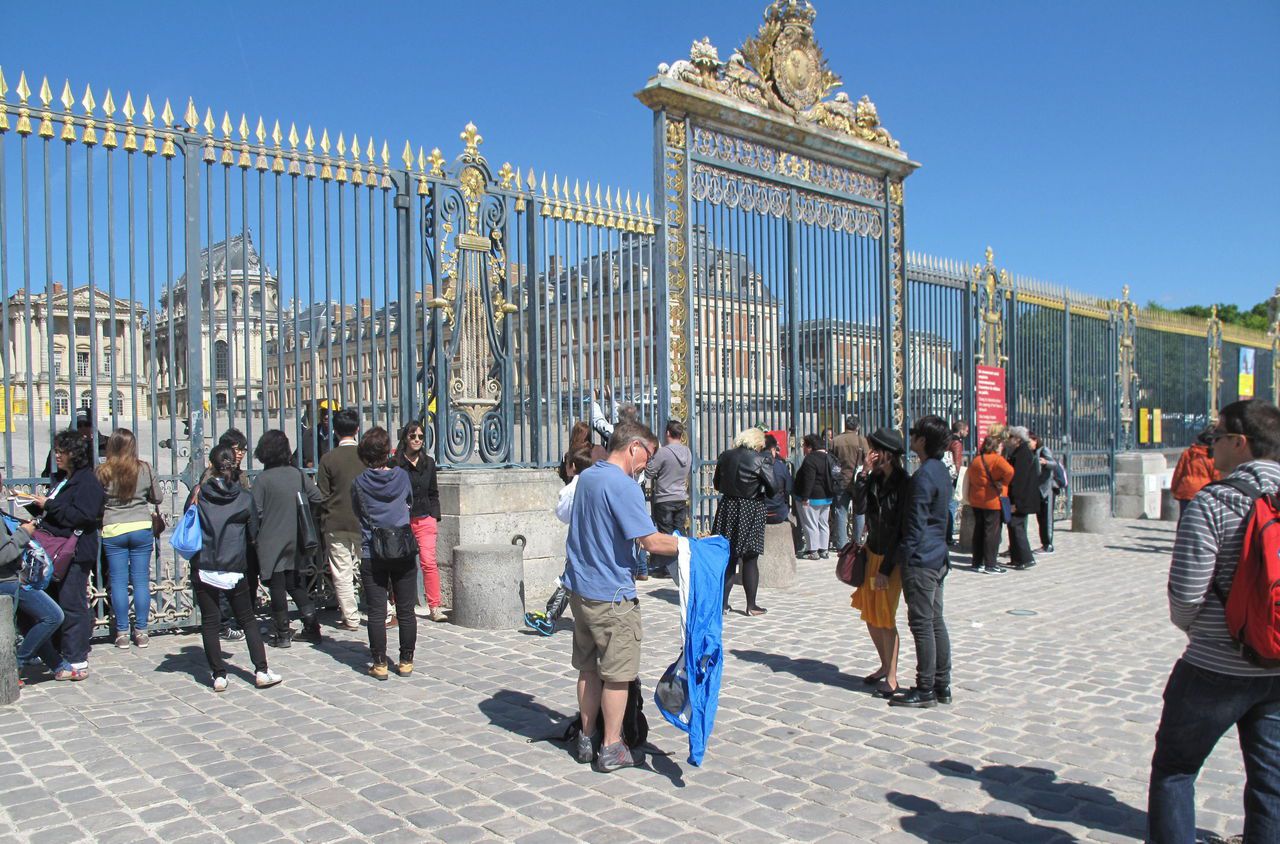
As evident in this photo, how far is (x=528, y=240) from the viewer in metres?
9.98

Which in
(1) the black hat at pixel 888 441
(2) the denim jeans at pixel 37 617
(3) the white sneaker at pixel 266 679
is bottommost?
(3) the white sneaker at pixel 266 679

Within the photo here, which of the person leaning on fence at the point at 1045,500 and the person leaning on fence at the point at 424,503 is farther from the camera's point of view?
the person leaning on fence at the point at 1045,500

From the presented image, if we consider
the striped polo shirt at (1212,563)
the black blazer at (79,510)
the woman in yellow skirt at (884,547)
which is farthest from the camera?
the black blazer at (79,510)

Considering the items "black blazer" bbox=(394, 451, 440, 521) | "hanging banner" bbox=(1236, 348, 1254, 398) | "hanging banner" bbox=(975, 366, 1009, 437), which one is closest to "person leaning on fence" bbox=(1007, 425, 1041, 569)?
"hanging banner" bbox=(975, 366, 1009, 437)

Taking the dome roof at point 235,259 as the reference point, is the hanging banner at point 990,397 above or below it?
below

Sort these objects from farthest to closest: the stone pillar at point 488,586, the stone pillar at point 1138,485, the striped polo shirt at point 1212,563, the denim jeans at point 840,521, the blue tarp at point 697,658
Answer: the stone pillar at point 1138,485 → the denim jeans at point 840,521 → the stone pillar at point 488,586 → the blue tarp at point 697,658 → the striped polo shirt at point 1212,563

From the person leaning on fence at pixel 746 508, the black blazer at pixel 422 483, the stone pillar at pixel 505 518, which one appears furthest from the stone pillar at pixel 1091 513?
the black blazer at pixel 422 483

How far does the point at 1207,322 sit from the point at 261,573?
24.0 m

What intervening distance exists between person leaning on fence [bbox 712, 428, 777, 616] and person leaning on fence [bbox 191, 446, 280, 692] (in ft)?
13.1

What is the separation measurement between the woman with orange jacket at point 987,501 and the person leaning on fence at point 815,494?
170 centimetres

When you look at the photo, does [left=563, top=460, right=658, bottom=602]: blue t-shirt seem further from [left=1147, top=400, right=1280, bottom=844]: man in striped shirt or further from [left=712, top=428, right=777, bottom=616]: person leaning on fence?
[left=712, top=428, right=777, bottom=616]: person leaning on fence

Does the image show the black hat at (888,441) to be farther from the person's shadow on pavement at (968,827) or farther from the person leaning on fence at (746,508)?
the person leaning on fence at (746,508)

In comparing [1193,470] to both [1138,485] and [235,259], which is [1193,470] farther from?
[235,259]

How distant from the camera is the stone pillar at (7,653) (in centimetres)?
589
